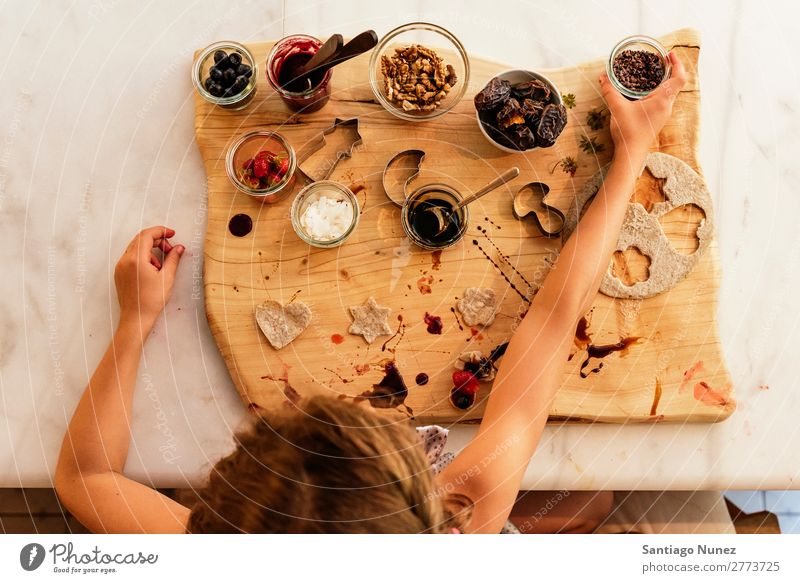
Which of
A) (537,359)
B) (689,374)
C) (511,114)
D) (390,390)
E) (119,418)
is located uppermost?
(511,114)

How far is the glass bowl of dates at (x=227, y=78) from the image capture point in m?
1.10

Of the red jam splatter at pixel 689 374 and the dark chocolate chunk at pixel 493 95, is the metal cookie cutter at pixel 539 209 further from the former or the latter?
the red jam splatter at pixel 689 374

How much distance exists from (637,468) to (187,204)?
1025mm

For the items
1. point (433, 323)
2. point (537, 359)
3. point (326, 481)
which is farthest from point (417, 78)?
point (326, 481)

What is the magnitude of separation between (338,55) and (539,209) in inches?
18.4

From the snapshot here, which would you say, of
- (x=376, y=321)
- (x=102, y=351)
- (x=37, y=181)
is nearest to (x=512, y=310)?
(x=376, y=321)

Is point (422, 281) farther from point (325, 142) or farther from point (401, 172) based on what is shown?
point (325, 142)

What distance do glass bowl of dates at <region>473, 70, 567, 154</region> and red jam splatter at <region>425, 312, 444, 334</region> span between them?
35cm

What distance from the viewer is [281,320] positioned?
1.12 meters

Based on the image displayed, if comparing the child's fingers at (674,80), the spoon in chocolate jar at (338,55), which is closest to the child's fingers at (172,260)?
the spoon in chocolate jar at (338,55)

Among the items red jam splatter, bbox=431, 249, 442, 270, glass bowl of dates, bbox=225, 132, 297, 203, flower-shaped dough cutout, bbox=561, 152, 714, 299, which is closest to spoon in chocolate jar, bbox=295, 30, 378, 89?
glass bowl of dates, bbox=225, 132, 297, 203

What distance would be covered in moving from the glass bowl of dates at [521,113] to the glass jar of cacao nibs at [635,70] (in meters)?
0.13

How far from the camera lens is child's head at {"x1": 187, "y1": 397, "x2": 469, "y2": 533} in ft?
3.34

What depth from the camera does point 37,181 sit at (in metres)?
1.20
